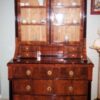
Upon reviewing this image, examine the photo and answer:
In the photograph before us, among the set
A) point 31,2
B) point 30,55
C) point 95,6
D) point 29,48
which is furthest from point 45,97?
point 95,6

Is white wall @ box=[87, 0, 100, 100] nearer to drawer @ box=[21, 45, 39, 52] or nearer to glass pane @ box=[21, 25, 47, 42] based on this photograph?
glass pane @ box=[21, 25, 47, 42]

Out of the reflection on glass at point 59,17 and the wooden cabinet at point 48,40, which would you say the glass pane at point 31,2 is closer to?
the wooden cabinet at point 48,40

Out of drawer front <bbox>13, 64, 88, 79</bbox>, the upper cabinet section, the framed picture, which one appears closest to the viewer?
drawer front <bbox>13, 64, 88, 79</bbox>

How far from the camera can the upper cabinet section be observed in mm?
3070

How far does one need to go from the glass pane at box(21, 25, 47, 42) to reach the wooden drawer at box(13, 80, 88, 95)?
0.68m

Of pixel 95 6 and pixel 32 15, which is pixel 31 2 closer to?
pixel 32 15

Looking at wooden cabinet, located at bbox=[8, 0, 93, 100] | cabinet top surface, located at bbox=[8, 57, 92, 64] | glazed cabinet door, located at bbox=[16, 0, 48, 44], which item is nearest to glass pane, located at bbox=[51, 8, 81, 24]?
wooden cabinet, located at bbox=[8, 0, 93, 100]

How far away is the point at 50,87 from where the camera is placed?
2.84 m

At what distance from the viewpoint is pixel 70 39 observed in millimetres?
3135

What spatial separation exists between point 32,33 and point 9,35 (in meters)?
0.42

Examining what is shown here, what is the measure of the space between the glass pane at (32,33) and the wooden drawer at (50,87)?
2.22 ft

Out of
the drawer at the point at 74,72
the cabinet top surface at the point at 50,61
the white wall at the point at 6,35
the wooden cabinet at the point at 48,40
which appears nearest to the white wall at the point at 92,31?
the wooden cabinet at the point at 48,40

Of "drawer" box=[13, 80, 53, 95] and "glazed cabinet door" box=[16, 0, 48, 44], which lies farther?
"glazed cabinet door" box=[16, 0, 48, 44]

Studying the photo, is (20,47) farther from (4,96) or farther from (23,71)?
(4,96)
